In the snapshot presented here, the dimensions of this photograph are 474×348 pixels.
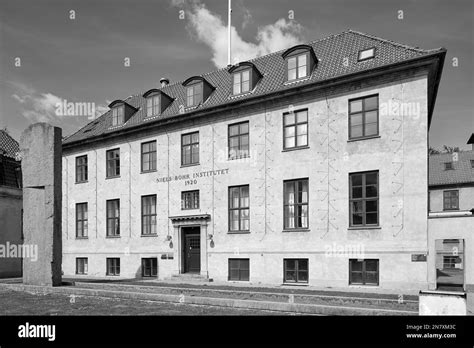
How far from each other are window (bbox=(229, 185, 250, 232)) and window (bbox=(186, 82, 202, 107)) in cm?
618

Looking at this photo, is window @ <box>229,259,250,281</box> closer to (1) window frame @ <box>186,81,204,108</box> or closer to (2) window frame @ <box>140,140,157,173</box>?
(2) window frame @ <box>140,140,157,173</box>

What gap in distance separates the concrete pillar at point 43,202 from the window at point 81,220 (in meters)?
10.5

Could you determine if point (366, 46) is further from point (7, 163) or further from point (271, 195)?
point (7, 163)

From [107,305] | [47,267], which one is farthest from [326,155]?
[47,267]

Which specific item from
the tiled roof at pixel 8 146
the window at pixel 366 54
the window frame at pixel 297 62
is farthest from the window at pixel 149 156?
the window at pixel 366 54

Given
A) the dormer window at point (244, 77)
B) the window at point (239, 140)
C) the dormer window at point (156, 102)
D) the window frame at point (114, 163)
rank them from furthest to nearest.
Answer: the window frame at point (114, 163) < the dormer window at point (156, 102) < the dormer window at point (244, 77) < the window at point (239, 140)

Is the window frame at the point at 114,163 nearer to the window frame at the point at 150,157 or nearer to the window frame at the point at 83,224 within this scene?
the window frame at the point at 150,157

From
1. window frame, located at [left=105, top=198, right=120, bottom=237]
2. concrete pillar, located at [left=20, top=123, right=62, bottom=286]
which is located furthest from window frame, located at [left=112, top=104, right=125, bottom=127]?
concrete pillar, located at [left=20, top=123, right=62, bottom=286]

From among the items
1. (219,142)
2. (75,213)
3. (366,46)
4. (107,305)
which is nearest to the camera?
(107,305)

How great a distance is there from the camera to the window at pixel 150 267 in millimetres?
24911

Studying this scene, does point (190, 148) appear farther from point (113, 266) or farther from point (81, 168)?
point (81, 168)
